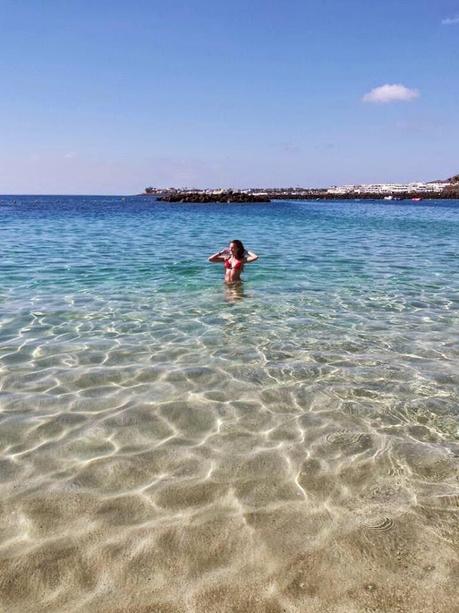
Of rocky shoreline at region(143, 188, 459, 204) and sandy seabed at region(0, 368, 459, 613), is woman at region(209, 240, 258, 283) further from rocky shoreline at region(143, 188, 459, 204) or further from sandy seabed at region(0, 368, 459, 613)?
rocky shoreline at region(143, 188, 459, 204)

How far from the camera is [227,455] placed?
12.3 feet

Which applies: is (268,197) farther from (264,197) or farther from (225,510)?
(225,510)

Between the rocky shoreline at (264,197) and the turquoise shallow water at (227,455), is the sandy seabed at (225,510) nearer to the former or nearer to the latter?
the turquoise shallow water at (227,455)

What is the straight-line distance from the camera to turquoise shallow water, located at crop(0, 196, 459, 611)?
8.38 ft

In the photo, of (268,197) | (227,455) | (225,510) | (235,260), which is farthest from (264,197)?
(225,510)

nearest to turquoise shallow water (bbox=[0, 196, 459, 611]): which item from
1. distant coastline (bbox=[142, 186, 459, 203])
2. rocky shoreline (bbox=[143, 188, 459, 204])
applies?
rocky shoreline (bbox=[143, 188, 459, 204])

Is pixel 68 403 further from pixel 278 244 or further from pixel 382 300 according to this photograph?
pixel 278 244

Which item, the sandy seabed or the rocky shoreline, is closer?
the sandy seabed

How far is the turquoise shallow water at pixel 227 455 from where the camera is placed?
2.55 m

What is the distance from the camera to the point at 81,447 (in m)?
3.88

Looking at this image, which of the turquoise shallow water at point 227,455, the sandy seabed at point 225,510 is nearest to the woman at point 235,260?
the turquoise shallow water at point 227,455

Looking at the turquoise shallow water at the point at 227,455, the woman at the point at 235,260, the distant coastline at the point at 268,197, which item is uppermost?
the woman at the point at 235,260

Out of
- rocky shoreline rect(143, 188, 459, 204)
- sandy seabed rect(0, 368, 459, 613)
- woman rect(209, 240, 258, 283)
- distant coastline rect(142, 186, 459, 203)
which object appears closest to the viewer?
sandy seabed rect(0, 368, 459, 613)

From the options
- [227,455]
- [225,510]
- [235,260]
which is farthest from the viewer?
[235,260]
